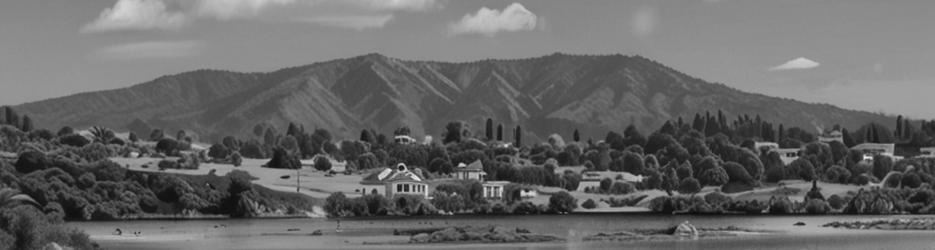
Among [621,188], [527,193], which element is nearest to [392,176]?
[527,193]

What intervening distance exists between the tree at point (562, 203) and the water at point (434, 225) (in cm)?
2453

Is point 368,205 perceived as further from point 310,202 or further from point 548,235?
point 548,235

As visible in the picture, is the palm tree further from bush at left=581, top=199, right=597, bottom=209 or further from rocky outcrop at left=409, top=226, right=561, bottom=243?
bush at left=581, top=199, right=597, bottom=209

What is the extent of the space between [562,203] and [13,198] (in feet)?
202

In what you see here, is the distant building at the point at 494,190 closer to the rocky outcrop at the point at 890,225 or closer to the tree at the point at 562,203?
the tree at the point at 562,203

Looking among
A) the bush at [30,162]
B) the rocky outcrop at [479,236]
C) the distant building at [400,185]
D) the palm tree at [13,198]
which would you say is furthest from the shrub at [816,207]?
the palm tree at [13,198]

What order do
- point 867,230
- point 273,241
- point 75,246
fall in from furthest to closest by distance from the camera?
1. point 867,230
2. point 273,241
3. point 75,246

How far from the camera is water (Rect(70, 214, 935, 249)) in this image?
9562cm

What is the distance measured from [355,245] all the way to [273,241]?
28.8 feet

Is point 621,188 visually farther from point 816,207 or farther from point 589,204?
point 816,207

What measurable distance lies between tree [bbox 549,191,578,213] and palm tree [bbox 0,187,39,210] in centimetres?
5384

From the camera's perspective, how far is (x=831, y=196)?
182000 millimetres

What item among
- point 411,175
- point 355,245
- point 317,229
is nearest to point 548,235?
point 355,245

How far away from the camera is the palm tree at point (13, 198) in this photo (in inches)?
4877
